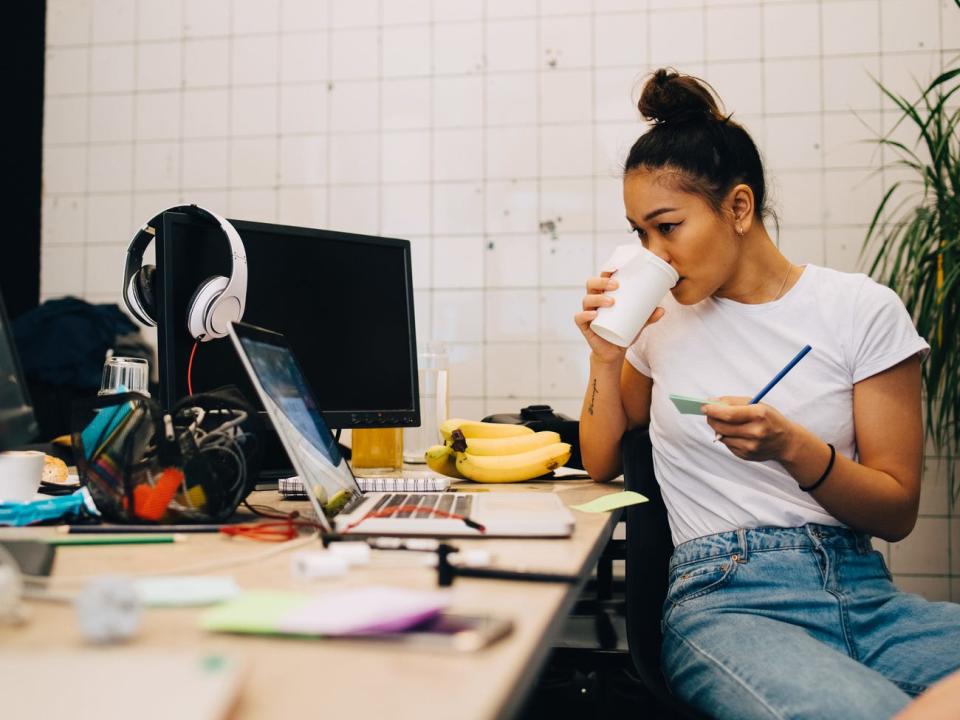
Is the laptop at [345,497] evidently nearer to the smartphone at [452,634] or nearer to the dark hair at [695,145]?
the smartphone at [452,634]

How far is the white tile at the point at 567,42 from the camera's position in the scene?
2691 millimetres

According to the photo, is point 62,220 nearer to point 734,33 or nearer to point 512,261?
point 512,261

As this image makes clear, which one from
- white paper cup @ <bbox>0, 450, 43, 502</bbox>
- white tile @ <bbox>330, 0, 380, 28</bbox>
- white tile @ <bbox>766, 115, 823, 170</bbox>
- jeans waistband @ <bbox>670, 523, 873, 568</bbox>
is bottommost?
jeans waistband @ <bbox>670, 523, 873, 568</bbox>

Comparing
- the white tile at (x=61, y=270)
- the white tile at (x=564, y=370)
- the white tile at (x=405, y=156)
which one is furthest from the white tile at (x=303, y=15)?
the white tile at (x=564, y=370)

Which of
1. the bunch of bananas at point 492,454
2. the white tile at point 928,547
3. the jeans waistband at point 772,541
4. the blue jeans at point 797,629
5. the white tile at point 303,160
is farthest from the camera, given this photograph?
the white tile at point 303,160

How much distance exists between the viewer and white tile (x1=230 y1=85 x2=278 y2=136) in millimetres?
2861

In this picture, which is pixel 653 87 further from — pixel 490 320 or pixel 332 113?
pixel 332 113

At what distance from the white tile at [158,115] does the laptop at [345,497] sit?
2085mm

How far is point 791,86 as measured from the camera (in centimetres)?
259

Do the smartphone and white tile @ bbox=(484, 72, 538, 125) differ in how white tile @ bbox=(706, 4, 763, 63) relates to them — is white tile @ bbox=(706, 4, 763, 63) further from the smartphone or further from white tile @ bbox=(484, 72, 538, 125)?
the smartphone

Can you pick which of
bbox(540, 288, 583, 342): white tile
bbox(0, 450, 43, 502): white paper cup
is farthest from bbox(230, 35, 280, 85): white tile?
bbox(0, 450, 43, 502): white paper cup

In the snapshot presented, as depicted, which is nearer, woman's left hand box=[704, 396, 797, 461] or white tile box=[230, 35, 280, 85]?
woman's left hand box=[704, 396, 797, 461]

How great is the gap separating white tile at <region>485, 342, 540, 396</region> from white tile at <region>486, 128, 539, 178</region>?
22.1 inches

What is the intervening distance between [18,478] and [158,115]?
214 cm
